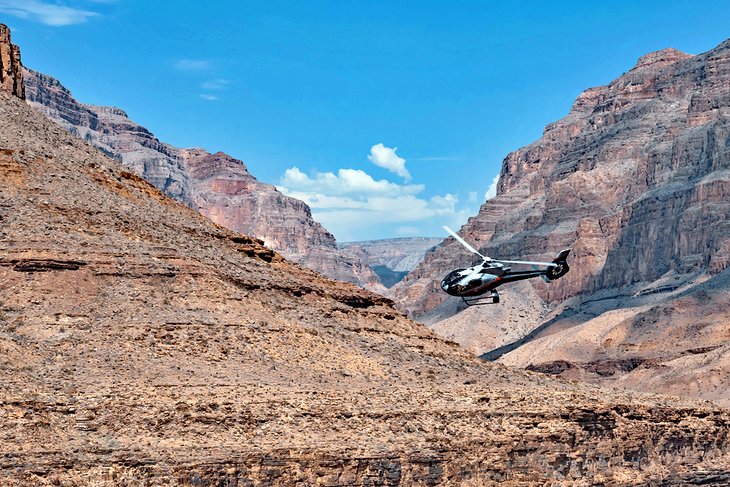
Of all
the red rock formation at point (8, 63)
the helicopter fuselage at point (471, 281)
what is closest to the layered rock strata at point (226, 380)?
the helicopter fuselage at point (471, 281)

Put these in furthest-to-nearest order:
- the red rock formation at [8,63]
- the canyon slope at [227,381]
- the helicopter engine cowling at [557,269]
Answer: the red rock formation at [8,63] → the helicopter engine cowling at [557,269] → the canyon slope at [227,381]

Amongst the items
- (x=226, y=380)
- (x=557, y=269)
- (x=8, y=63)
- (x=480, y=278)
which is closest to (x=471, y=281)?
(x=480, y=278)

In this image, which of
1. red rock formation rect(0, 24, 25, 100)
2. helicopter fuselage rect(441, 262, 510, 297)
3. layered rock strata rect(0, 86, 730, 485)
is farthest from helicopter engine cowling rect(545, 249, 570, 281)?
red rock formation rect(0, 24, 25, 100)

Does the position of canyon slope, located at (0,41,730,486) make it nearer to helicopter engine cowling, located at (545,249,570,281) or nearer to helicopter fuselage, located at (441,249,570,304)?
helicopter fuselage, located at (441,249,570,304)

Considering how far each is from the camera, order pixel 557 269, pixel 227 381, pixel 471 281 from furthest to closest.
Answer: pixel 471 281, pixel 557 269, pixel 227 381

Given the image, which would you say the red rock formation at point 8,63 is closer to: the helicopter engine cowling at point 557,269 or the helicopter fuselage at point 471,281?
the helicopter fuselage at point 471,281

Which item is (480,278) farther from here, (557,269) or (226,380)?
(226,380)

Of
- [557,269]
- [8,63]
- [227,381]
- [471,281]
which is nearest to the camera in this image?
[227,381]

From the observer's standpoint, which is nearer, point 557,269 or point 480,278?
point 557,269
